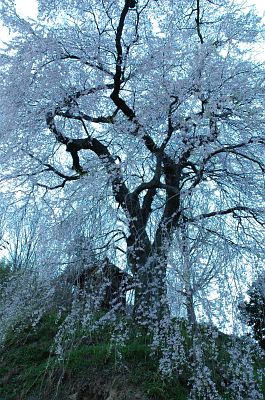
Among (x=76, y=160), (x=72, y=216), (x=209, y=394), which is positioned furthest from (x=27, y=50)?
(x=209, y=394)

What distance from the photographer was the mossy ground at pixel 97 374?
13.6 ft

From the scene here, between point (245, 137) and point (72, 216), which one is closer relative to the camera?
point (72, 216)

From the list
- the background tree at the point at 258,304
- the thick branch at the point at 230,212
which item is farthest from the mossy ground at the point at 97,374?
the thick branch at the point at 230,212

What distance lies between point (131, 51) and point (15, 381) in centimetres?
420

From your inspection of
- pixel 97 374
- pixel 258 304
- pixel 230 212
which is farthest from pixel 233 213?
pixel 97 374

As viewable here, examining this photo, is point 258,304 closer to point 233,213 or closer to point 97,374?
point 233,213

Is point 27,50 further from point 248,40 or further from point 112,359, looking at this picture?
point 112,359

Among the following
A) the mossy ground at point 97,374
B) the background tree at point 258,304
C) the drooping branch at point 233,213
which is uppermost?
the drooping branch at point 233,213

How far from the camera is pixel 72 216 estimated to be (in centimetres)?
460

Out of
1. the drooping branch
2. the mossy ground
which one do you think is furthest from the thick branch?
the mossy ground

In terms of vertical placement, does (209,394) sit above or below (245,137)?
below

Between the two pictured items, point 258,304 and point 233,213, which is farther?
point 233,213

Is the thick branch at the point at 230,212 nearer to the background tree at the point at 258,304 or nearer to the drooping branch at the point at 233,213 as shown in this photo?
the drooping branch at the point at 233,213

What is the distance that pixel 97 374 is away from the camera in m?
4.43
